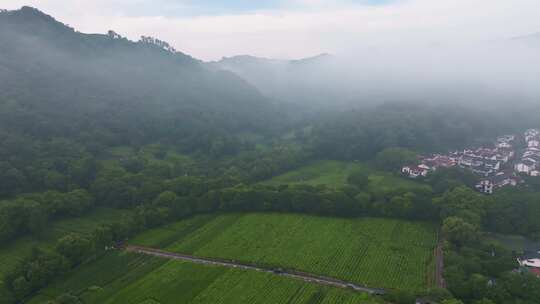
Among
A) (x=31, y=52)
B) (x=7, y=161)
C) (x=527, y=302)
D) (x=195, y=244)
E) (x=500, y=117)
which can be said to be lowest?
(x=195, y=244)

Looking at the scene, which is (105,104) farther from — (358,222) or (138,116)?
(358,222)

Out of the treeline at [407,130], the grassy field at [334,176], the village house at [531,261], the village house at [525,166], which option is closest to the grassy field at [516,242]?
the village house at [531,261]

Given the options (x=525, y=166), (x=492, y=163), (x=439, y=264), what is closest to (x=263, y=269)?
(x=439, y=264)

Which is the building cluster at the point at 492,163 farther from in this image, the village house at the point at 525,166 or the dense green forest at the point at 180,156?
the dense green forest at the point at 180,156

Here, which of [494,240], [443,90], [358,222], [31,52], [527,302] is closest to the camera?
[527,302]

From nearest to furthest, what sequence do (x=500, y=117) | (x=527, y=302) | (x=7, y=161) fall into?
(x=527, y=302)
(x=7, y=161)
(x=500, y=117)

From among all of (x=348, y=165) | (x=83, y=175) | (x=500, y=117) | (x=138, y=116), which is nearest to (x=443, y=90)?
(x=500, y=117)

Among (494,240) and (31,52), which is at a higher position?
(31,52)
